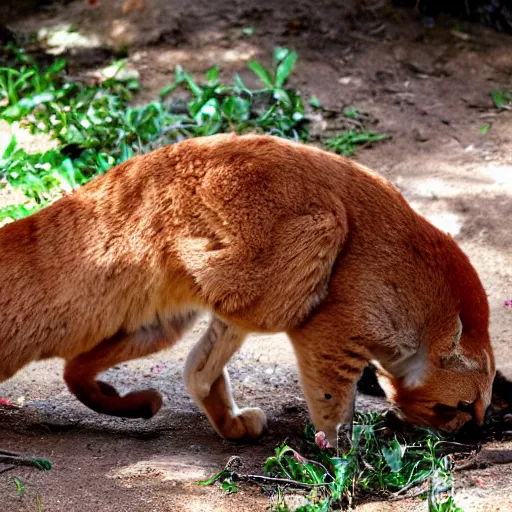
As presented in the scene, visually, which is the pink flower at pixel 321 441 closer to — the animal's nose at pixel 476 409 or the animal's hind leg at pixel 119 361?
the animal's nose at pixel 476 409

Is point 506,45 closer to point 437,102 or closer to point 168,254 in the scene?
point 437,102

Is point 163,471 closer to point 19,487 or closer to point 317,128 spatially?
point 19,487

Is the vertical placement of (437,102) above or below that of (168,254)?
below

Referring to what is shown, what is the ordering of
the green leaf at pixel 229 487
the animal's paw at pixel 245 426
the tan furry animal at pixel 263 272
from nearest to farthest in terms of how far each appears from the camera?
1. the green leaf at pixel 229 487
2. the tan furry animal at pixel 263 272
3. the animal's paw at pixel 245 426

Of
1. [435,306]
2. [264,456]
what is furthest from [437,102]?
[264,456]

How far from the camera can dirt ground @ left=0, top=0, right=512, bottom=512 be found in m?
4.36

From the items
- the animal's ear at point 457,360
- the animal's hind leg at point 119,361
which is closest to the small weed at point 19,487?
the animal's hind leg at point 119,361

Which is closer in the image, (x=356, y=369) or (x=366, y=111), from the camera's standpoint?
(x=356, y=369)

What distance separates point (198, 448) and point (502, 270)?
9.83 ft

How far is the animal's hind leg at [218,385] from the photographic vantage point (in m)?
5.41

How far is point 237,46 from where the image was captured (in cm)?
988

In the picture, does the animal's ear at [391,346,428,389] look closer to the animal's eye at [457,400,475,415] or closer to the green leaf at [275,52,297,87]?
the animal's eye at [457,400,475,415]

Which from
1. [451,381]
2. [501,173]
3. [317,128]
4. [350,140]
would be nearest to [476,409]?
[451,381]

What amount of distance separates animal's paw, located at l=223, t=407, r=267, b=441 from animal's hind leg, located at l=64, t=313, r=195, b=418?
0.48m
